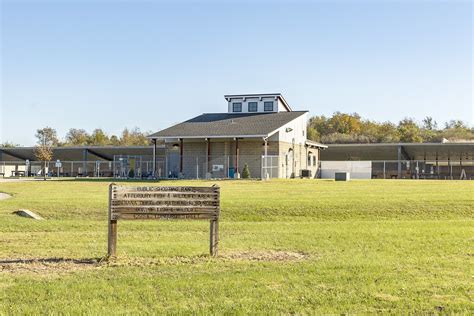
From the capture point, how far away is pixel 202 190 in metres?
9.75

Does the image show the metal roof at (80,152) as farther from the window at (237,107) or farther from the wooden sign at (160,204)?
the wooden sign at (160,204)

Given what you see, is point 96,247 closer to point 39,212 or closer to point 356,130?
point 39,212

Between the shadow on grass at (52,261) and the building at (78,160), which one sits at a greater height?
the building at (78,160)

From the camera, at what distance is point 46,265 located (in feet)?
28.9

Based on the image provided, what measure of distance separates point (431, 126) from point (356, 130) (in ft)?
72.0

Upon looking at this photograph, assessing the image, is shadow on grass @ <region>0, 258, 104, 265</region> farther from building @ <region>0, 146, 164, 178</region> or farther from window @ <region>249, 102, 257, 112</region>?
building @ <region>0, 146, 164, 178</region>

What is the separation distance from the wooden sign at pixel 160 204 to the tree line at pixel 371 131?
7182cm

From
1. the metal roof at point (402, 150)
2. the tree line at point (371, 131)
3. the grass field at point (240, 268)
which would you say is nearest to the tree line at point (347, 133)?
the tree line at point (371, 131)

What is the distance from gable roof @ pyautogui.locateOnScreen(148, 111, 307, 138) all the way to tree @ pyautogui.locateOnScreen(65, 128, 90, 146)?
55.0m

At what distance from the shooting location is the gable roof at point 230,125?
42.0 meters

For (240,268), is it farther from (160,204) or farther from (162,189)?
(162,189)

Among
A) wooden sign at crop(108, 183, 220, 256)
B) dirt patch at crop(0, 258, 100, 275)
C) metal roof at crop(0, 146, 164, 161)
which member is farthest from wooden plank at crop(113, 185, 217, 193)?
metal roof at crop(0, 146, 164, 161)

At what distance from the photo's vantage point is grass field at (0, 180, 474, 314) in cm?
638

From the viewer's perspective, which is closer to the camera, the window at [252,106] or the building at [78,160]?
the window at [252,106]
